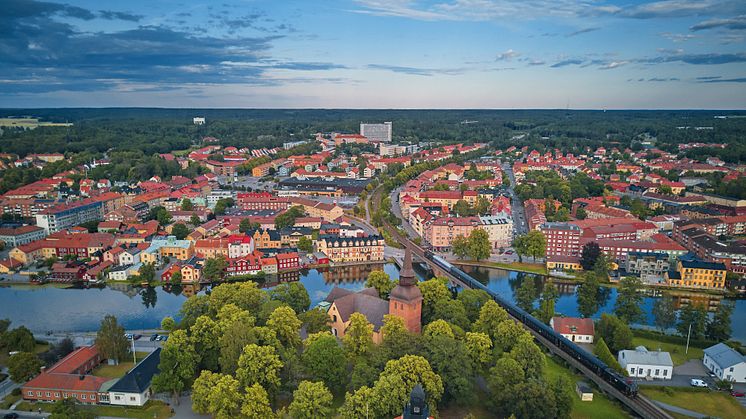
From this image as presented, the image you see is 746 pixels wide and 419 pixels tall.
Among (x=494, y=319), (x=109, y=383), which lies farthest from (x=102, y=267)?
(x=494, y=319)

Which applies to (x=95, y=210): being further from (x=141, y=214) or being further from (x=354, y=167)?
(x=354, y=167)

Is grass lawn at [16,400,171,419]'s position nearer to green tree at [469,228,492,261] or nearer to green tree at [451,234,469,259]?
green tree at [451,234,469,259]

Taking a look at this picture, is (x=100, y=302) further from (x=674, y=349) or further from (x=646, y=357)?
(x=674, y=349)

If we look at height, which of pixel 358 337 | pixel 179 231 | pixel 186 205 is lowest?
pixel 358 337

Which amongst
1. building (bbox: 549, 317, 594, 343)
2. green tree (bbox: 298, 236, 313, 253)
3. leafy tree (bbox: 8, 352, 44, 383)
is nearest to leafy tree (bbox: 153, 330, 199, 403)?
leafy tree (bbox: 8, 352, 44, 383)

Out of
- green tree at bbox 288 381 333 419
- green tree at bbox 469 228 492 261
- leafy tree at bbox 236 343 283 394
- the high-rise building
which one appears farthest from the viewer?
the high-rise building

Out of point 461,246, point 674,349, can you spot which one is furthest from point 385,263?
point 674,349
